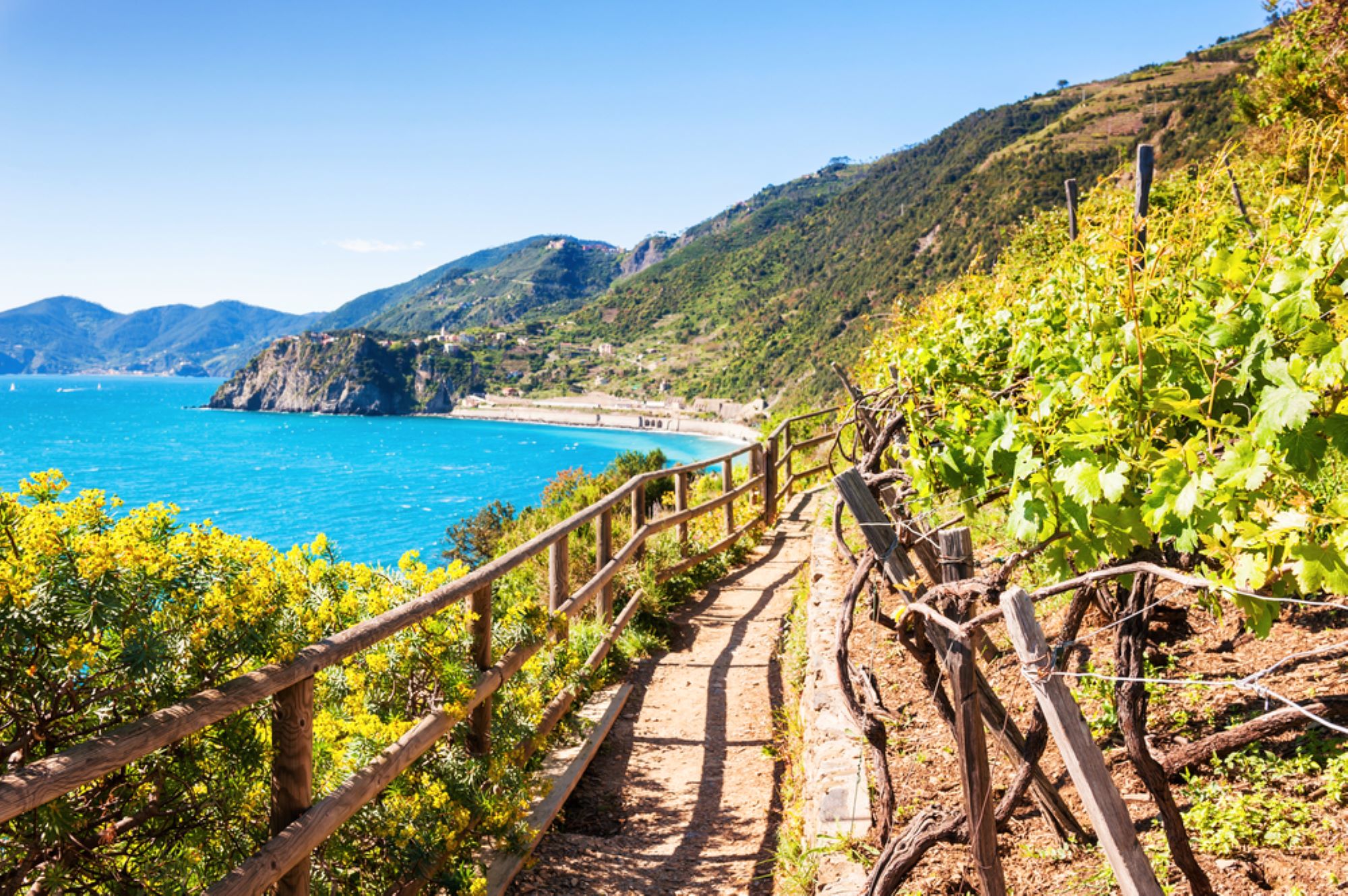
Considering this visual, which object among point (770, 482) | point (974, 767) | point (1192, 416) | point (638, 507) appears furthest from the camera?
point (770, 482)

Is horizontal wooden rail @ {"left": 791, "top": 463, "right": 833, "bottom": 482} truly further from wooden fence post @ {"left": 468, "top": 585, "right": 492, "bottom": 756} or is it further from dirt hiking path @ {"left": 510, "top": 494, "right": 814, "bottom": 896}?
wooden fence post @ {"left": 468, "top": 585, "right": 492, "bottom": 756}

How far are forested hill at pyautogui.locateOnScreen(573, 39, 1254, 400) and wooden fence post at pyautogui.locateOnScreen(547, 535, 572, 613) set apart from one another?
4.53 meters

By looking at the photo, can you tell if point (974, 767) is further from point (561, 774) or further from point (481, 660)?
point (561, 774)

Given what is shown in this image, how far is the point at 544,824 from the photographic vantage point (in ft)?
11.9

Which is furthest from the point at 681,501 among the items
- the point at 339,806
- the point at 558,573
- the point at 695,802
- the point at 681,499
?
the point at 339,806

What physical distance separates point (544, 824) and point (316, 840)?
1699mm

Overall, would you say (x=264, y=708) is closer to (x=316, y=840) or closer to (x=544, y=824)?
(x=316, y=840)

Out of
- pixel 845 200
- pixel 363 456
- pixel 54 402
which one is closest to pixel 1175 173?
pixel 363 456

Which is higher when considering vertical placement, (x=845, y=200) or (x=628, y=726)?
(x=845, y=200)

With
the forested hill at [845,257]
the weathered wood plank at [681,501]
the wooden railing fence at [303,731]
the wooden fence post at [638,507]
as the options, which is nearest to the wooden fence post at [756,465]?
the weathered wood plank at [681,501]

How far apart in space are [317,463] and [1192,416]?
3357 inches

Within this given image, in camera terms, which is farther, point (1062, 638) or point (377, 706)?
point (377, 706)

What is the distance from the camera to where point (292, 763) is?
207 centimetres

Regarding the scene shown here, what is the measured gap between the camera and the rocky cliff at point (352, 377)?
148625mm
